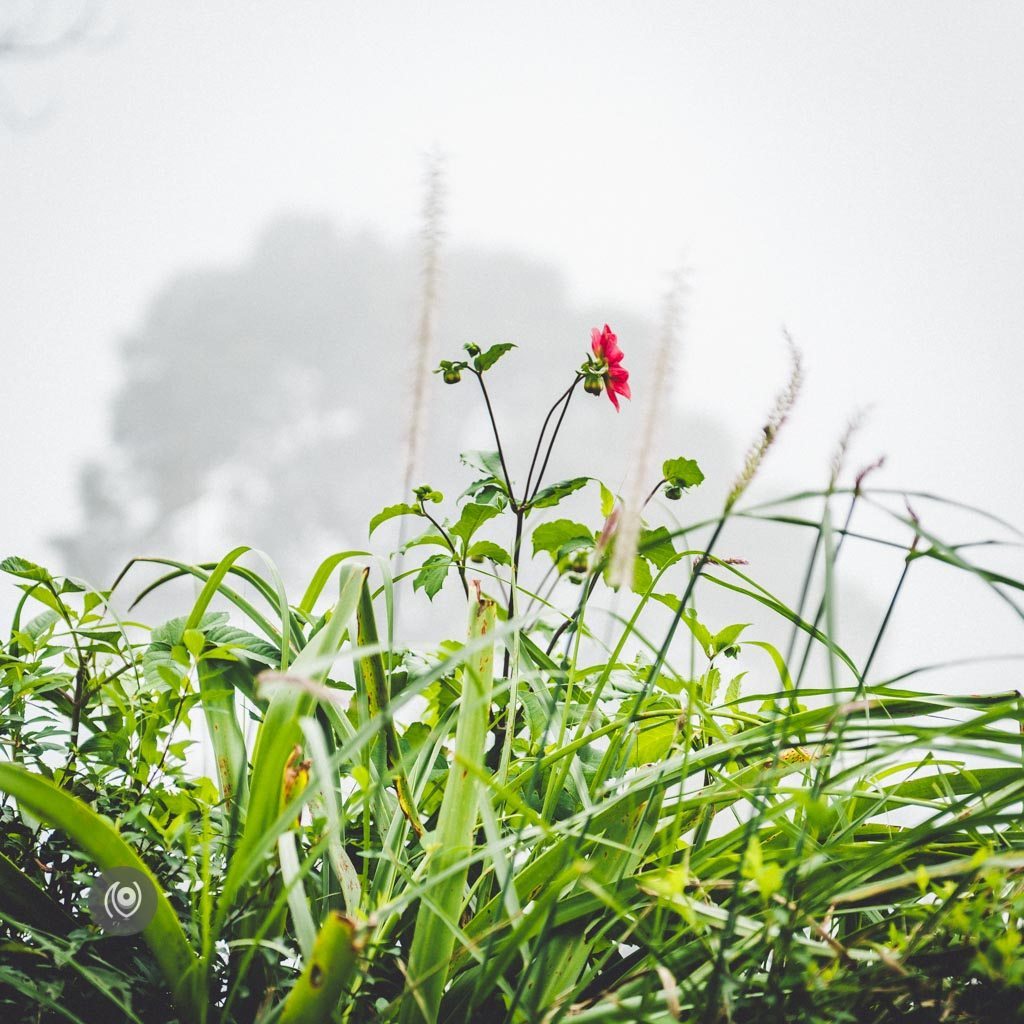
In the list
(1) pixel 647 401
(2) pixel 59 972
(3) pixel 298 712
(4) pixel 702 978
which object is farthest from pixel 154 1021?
(1) pixel 647 401

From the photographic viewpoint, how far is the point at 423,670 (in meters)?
0.74

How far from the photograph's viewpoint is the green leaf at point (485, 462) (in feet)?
2.85

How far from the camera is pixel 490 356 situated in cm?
88

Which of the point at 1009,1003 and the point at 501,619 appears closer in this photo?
the point at 1009,1003

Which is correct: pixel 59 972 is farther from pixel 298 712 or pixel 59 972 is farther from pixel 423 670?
pixel 423 670

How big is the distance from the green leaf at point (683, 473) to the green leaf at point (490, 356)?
0.22 metres

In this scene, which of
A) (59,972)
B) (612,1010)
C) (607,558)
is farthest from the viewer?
(607,558)

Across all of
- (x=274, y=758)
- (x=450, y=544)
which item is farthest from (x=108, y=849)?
(x=450, y=544)

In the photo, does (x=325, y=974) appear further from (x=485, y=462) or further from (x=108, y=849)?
(x=485, y=462)

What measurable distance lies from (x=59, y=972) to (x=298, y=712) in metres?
0.24

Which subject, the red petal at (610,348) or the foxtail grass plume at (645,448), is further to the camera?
the red petal at (610,348)

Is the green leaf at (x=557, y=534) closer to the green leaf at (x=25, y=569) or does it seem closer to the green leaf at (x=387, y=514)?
the green leaf at (x=387, y=514)

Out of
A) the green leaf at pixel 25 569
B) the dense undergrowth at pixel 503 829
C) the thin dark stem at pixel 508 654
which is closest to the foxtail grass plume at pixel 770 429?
the dense undergrowth at pixel 503 829

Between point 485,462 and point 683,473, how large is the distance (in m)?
0.22
